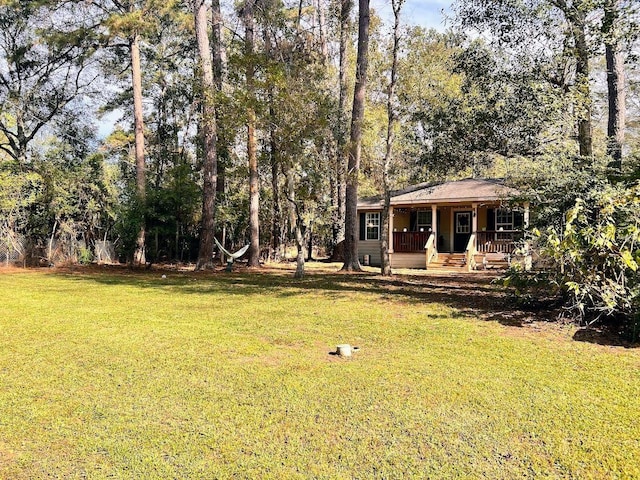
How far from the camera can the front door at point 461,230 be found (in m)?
18.4

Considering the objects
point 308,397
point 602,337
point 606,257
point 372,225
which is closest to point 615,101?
point 606,257

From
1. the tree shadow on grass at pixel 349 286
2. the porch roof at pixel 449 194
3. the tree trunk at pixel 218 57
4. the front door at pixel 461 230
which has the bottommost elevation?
the tree shadow on grass at pixel 349 286

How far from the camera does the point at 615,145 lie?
25.9 feet

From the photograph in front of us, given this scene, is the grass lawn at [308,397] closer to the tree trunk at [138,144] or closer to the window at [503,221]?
the tree trunk at [138,144]

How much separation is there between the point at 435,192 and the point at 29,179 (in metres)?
14.5

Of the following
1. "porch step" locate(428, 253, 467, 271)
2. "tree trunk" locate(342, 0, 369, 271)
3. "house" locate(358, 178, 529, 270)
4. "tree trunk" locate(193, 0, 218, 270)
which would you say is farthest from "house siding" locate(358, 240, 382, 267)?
"tree trunk" locate(193, 0, 218, 270)

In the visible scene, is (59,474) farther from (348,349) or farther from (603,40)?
(603,40)

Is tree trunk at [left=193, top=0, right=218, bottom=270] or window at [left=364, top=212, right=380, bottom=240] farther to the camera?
window at [left=364, top=212, right=380, bottom=240]

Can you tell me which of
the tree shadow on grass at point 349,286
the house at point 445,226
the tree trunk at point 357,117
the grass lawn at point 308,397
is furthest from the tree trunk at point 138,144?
the grass lawn at point 308,397

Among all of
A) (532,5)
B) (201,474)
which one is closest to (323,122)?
(532,5)

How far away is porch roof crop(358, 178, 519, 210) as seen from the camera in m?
16.1

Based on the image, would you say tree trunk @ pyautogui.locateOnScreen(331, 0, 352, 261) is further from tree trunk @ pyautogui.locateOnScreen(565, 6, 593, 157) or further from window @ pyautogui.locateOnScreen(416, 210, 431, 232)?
tree trunk @ pyautogui.locateOnScreen(565, 6, 593, 157)

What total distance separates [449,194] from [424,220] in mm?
2520

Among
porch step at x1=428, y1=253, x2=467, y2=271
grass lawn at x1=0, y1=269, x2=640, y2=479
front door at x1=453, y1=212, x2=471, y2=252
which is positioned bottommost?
grass lawn at x1=0, y1=269, x2=640, y2=479
